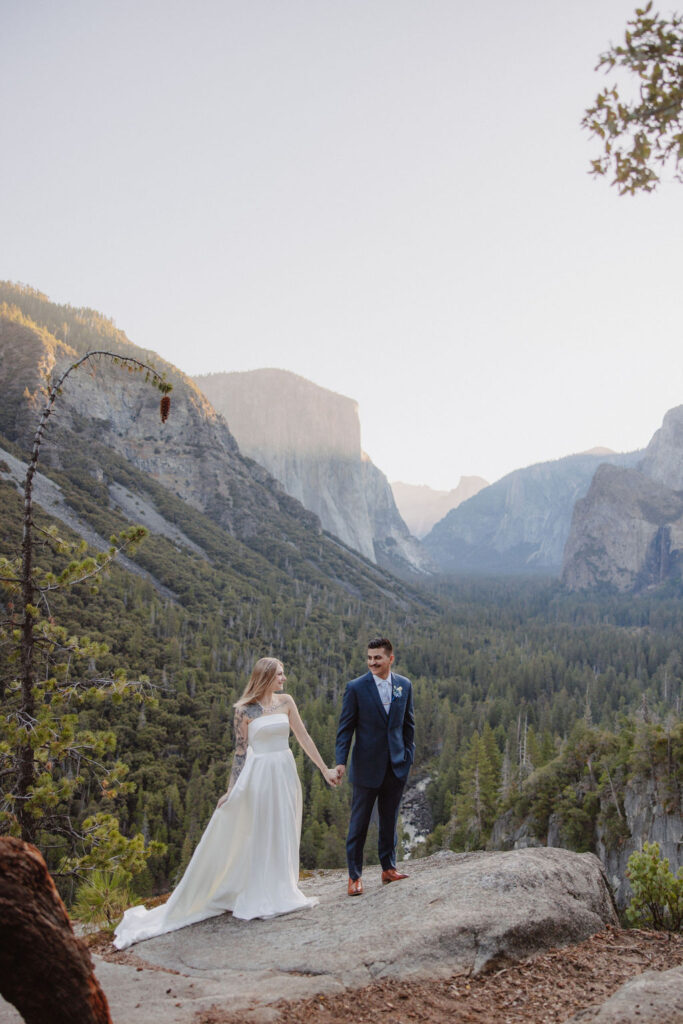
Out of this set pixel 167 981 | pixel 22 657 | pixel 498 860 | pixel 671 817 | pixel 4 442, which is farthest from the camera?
pixel 4 442

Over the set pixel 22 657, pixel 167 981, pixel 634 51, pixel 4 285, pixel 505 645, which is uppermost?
pixel 4 285

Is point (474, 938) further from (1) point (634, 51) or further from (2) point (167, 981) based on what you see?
(1) point (634, 51)

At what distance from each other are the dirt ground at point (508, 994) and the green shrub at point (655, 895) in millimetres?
886

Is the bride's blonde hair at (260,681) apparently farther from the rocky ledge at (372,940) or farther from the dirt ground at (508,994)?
the dirt ground at (508,994)

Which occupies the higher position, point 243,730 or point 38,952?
point 38,952

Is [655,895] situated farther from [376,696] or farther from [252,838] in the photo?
[252,838]

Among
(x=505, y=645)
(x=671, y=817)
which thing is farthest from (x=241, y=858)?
(x=505, y=645)

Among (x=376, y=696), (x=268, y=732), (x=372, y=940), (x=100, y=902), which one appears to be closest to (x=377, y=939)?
(x=372, y=940)

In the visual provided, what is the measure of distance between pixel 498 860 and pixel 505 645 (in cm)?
12535

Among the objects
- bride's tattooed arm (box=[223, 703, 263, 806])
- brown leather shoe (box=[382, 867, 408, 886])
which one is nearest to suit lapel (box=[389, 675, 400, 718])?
bride's tattooed arm (box=[223, 703, 263, 806])

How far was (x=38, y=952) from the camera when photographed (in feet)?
8.23

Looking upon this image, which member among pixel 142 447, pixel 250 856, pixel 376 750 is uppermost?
pixel 142 447

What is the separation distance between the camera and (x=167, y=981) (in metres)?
4.85

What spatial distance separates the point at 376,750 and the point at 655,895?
2.99 m
